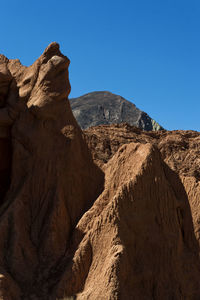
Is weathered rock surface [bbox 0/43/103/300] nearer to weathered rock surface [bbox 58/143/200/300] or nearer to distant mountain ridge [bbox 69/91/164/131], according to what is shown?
weathered rock surface [bbox 58/143/200/300]

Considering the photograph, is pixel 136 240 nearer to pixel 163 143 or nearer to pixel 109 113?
pixel 163 143

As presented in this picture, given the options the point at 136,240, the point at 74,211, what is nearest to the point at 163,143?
the point at 74,211

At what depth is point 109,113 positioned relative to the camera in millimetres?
71688

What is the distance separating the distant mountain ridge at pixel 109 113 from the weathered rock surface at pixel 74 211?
52.0m

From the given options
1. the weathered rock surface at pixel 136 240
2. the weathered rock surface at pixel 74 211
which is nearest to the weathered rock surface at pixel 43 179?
the weathered rock surface at pixel 74 211

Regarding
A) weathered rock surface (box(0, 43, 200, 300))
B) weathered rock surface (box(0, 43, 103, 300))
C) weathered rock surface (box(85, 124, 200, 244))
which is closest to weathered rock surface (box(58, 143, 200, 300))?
weathered rock surface (box(0, 43, 200, 300))

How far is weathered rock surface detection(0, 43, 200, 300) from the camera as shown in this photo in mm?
10445

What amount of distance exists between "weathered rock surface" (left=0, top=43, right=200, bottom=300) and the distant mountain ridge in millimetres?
51952

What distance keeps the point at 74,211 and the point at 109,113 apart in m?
60.2

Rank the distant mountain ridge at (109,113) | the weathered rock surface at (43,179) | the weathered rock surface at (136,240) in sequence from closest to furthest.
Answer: the weathered rock surface at (136,240)
the weathered rock surface at (43,179)
the distant mountain ridge at (109,113)

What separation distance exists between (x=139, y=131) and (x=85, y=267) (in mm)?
20544

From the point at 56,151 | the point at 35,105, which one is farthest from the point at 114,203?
the point at 35,105

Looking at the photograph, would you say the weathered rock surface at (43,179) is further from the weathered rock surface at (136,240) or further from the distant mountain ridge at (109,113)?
the distant mountain ridge at (109,113)

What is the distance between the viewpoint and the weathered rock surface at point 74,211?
10445 mm
